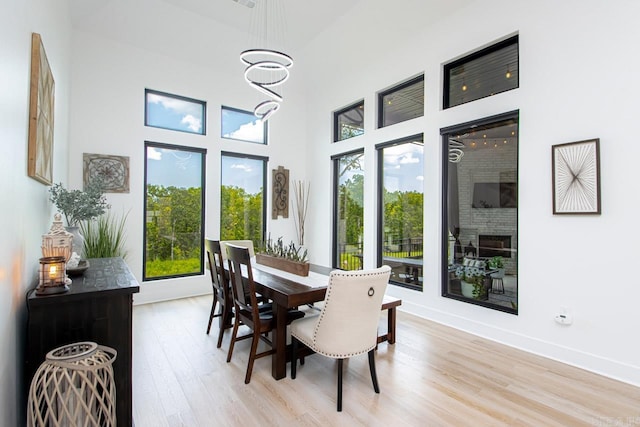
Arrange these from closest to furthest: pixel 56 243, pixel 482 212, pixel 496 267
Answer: pixel 56 243
pixel 496 267
pixel 482 212

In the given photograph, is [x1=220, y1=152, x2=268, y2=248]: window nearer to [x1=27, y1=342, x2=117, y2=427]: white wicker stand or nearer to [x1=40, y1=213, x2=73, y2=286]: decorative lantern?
[x1=40, y1=213, x2=73, y2=286]: decorative lantern

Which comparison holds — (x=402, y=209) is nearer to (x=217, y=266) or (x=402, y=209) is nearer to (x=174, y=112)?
(x=217, y=266)

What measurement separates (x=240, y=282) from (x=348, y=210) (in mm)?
3300

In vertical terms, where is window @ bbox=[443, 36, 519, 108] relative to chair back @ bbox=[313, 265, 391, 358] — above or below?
above

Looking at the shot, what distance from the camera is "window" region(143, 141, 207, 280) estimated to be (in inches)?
195

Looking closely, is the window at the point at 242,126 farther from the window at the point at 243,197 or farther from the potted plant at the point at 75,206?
the potted plant at the point at 75,206

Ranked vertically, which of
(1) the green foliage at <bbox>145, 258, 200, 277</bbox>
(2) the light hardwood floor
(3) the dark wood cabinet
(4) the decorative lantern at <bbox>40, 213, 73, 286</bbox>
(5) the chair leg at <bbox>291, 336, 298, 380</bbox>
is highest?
(4) the decorative lantern at <bbox>40, 213, 73, 286</bbox>

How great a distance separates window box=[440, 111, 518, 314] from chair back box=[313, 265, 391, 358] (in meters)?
2.03

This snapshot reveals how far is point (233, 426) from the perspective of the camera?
2.06 m

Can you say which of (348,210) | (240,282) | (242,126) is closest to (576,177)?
(240,282)

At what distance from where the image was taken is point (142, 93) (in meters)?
4.80

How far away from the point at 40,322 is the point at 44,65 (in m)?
1.69

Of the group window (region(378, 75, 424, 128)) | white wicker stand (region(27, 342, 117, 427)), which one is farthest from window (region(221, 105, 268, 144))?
white wicker stand (region(27, 342, 117, 427))

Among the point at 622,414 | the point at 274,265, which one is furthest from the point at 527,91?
the point at 274,265
